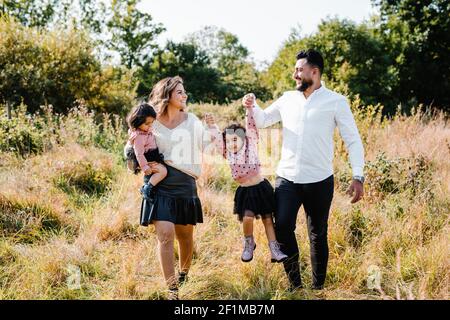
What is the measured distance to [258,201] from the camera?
362cm

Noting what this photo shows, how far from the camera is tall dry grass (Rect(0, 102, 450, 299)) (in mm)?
3672

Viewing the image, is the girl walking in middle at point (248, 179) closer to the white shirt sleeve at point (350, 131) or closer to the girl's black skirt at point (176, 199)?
the girl's black skirt at point (176, 199)

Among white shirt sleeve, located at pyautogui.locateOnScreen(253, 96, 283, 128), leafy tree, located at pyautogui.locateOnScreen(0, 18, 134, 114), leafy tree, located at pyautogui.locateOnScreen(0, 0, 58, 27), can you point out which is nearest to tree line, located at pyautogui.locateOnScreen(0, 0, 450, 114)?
leafy tree, located at pyautogui.locateOnScreen(0, 18, 134, 114)

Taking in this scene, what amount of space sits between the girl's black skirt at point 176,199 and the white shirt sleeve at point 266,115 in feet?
2.50

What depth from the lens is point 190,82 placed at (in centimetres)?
2702

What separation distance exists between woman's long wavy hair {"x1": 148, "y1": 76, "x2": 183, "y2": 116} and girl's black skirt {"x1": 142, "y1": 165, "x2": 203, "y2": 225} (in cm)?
48

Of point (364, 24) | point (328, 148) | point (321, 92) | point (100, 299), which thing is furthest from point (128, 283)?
point (364, 24)

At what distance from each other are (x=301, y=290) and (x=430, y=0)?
1535cm

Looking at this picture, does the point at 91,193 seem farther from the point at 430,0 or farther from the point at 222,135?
the point at 430,0

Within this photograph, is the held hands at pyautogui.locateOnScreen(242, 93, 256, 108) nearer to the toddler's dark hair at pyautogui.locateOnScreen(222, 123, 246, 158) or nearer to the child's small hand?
the toddler's dark hair at pyautogui.locateOnScreen(222, 123, 246, 158)

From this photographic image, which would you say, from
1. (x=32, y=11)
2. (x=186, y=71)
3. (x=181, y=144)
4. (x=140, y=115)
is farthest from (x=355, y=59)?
(x=32, y=11)

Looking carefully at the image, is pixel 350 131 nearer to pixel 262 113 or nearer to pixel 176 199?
pixel 262 113

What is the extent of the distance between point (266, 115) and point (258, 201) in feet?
2.44

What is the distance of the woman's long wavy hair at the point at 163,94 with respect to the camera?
138 inches
